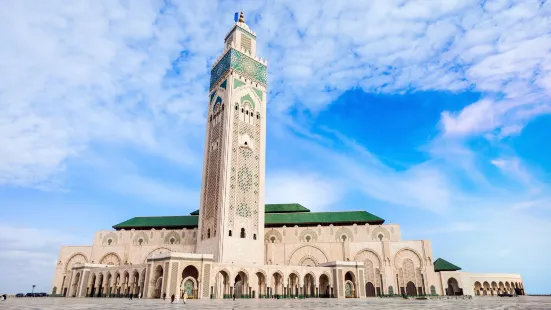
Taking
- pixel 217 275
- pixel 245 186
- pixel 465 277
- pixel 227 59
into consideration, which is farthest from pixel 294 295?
pixel 227 59

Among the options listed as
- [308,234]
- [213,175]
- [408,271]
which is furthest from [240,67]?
[408,271]

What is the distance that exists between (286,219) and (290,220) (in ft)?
1.52

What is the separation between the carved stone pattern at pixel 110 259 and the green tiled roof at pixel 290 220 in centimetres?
339

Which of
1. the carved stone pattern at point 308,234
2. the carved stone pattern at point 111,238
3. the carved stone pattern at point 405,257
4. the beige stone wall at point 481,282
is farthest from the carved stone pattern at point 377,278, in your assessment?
the carved stone pattern at point 111,238

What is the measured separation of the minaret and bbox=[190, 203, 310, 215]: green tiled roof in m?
8.53

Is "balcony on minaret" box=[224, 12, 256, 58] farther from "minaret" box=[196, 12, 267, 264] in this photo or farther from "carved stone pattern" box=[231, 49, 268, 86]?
"carved stone pattern" box=[231, 49, 268, 86]

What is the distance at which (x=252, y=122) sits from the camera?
1395 inches

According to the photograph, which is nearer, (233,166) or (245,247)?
(245,247)

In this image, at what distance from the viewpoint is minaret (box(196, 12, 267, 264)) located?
30453 millimetres

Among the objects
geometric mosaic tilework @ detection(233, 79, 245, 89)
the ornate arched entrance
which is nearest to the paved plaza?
the ornate arched entrance

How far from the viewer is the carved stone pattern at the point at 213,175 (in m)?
31.8

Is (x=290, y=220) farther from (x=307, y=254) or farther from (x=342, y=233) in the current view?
(x=342, y=233)

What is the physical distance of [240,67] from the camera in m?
35.7

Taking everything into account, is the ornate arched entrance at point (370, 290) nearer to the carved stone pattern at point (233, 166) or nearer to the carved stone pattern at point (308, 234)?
the carved stone pattern at point (308, 234)
